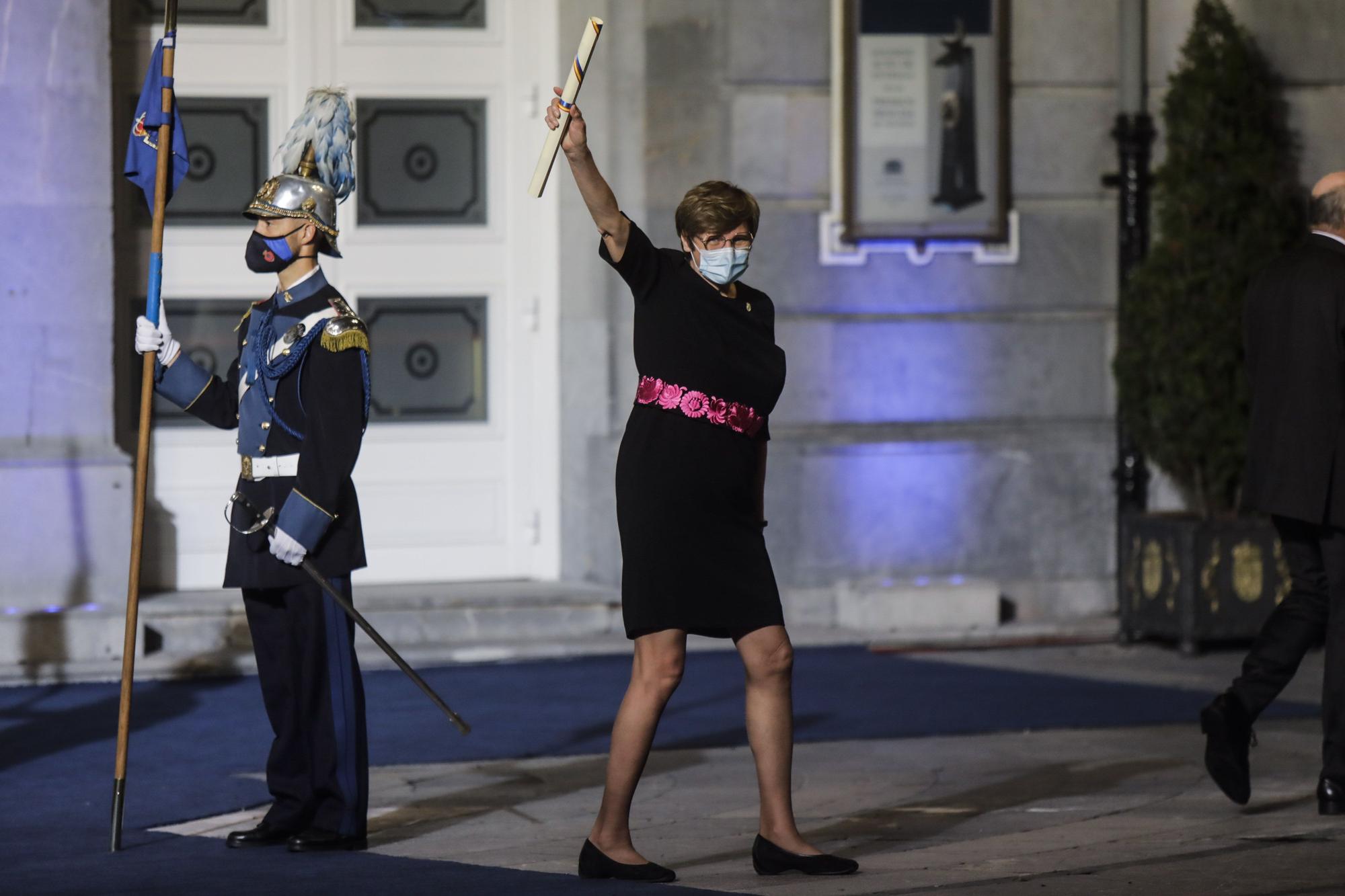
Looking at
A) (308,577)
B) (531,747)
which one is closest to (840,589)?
(531,747)

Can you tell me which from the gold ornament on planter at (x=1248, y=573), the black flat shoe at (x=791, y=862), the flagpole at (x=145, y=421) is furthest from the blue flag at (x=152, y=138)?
the gold ornament on planter at (x=1248, y=573)

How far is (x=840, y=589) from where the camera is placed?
1031 cm

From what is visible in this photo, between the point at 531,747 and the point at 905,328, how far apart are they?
3.85 m

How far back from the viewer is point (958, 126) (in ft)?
34.6

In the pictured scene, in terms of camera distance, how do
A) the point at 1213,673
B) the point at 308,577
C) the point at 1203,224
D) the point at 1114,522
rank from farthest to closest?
the point at 1114,522 < the point at 1203,224 < the point at 1213,673 < the point at 308,577

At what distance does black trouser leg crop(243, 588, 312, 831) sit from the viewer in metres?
5.72

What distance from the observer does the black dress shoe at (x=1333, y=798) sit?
19.9 feet

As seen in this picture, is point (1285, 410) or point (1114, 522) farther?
point (1114, 522)

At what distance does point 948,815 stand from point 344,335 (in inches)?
86.3

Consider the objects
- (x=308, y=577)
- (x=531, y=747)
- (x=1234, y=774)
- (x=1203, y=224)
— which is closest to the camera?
(x=308, y=577)

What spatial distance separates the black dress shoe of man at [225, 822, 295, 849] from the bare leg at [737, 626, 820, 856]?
1322 millimetres

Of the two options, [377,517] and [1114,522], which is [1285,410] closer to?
[1114,522]

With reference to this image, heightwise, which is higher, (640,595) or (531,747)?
(640,595)

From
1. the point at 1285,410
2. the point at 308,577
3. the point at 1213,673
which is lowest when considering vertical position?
the point at 1213,673
